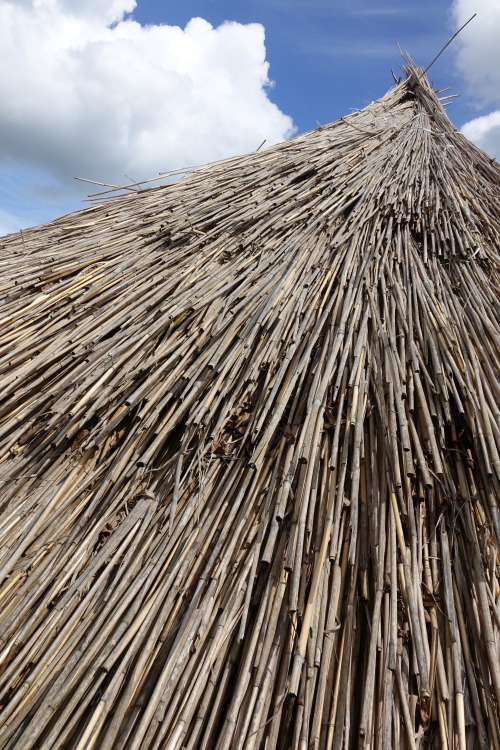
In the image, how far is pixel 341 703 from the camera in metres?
1.16

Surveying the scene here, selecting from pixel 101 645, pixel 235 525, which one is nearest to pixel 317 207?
pixel 235 525

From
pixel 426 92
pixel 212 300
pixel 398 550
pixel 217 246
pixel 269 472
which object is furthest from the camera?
pixel 426 92

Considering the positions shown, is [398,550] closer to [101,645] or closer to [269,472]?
[269,472]

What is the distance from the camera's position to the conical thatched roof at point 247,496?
3.81 feet

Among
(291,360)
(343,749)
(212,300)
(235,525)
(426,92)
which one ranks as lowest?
(343,749)

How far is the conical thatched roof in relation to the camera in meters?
1.16

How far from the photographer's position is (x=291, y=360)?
1842 mm

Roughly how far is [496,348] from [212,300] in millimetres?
1067

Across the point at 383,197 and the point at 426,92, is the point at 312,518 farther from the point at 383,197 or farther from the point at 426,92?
the point at 426,92

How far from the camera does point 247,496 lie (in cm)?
148

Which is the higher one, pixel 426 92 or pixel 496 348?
pixel 426 92

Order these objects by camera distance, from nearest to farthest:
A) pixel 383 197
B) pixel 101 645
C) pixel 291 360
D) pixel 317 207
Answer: pixel 101 645 → pixel 291 360 → pixel 317 207 → pixel 383 197

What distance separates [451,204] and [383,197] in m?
0.41

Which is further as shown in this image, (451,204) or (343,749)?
(451,204)
